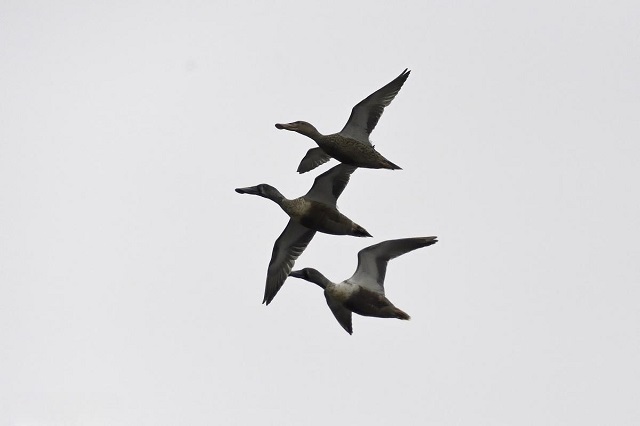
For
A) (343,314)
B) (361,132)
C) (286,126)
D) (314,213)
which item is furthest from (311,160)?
(343,314)

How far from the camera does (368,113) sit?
27.3 meters

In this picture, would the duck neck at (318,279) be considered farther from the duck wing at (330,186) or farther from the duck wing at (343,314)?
the duck wing at (330,186)

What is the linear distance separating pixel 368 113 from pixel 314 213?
2.11 metres

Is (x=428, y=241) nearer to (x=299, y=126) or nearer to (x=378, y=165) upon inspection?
(x=378, y=165)

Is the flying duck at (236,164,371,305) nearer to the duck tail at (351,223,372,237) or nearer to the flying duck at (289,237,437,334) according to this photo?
the duck tail at (351,223,372,237)

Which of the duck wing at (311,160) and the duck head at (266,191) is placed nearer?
the duck head at (266,191)

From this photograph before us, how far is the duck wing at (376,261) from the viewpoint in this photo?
89.5 ft

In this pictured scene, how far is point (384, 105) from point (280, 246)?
3.75 m

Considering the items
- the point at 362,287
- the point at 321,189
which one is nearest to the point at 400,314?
the point at 362,287

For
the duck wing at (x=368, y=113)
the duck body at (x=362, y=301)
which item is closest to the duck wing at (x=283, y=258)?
the duck body at (x=362, y=301)

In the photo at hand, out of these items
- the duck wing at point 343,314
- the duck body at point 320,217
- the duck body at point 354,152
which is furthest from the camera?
the duck wing at point 343,314

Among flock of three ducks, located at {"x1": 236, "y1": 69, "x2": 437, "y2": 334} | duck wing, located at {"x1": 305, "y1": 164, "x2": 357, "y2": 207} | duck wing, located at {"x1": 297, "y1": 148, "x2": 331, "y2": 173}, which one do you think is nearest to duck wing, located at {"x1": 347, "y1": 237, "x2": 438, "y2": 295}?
flock of three ducks, located at {"x1": 236, "y1": 69, "x2": 437, "y2": 334}

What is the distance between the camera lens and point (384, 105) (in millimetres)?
27375

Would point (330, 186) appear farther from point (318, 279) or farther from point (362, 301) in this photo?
point (362, 301)
